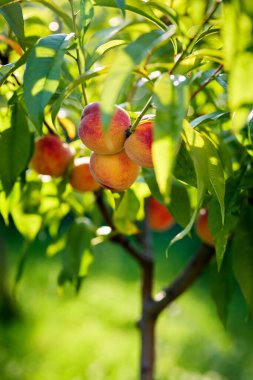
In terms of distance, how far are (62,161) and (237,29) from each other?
21.7 inches

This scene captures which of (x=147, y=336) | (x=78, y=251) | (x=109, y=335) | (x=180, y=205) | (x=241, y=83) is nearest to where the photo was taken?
(x=241, y=83)

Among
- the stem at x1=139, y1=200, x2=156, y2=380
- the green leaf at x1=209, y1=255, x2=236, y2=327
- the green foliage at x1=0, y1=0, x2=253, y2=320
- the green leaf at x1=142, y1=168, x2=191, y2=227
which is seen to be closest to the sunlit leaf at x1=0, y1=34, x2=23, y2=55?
the green foliage at x1=0, y1=0, x2=253, y2=320

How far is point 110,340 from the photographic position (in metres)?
2.32

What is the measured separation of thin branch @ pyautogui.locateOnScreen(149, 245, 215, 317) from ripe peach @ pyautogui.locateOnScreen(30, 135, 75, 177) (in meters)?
0.31

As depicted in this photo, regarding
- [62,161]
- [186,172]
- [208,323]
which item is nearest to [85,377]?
[208,323]

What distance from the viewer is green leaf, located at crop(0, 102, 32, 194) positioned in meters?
0.75

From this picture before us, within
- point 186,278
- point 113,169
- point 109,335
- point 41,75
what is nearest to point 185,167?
point 113,169

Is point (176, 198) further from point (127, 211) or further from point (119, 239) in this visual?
point (119, 239)

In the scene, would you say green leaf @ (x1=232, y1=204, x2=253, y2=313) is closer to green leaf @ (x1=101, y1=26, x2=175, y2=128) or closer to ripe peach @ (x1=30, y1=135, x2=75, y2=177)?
ripe peach @ (x1=30, y1=135, x2=75, y2=177)

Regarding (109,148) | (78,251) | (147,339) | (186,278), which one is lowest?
(147,339)

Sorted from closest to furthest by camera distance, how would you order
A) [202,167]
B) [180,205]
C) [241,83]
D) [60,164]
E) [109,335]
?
[241,83], [202,167], [180,205], [60,164], [109,335]

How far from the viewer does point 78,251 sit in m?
1.03

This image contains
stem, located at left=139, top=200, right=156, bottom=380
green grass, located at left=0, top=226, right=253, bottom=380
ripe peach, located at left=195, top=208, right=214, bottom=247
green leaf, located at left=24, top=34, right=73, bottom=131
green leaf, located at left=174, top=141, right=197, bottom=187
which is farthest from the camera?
green grass, located at left=0, top=226, right=253, bottom=380

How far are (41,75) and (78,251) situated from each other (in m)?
0.53
